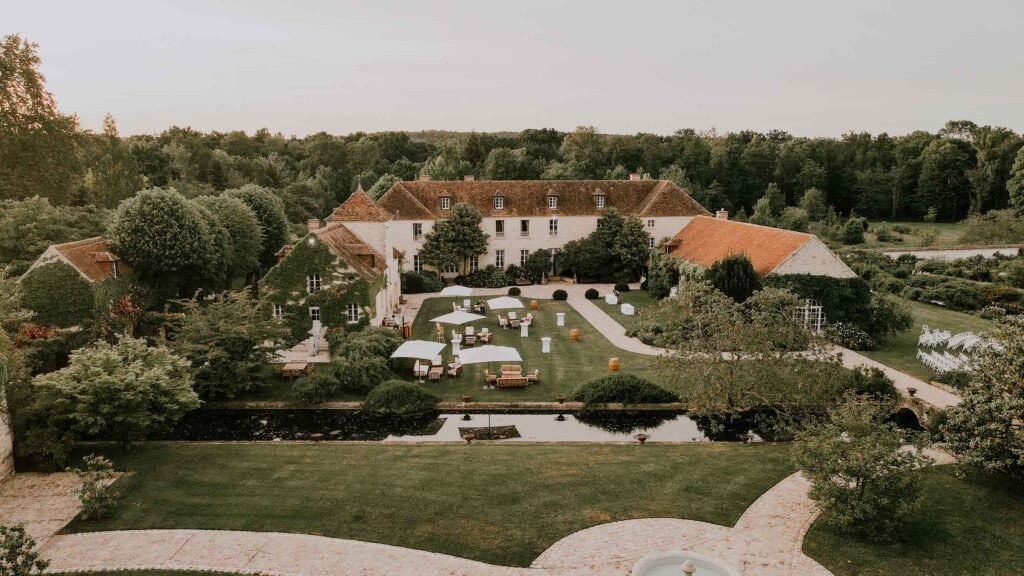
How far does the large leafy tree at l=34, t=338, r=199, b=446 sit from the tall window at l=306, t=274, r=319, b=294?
9611 mm

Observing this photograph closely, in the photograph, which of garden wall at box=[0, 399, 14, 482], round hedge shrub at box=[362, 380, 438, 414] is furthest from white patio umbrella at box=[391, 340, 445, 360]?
garden wall at box=[0, 399, 14, 482]

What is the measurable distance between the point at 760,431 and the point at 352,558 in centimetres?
1347

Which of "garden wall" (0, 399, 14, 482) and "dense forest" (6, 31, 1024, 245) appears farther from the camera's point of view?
"dense forest" (6, 31, 1024, 245)

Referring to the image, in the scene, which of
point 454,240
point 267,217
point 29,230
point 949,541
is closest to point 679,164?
point 454,240

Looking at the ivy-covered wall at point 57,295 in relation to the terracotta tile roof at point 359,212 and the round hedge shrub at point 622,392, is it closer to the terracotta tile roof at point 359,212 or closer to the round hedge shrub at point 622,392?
the terracotta tile roof at point 359,212

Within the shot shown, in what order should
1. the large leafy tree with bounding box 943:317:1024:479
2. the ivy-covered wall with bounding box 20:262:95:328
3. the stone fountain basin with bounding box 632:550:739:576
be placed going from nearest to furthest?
1. the stone fountain basin with bounding box 632:550:739:576
2. the large leafy tree with bounding box 943:317:1024:479
3. the ivy-covered wall with bounding box 20:262:95:328

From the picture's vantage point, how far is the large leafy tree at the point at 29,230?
2653cm

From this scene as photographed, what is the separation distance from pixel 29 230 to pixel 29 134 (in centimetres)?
847

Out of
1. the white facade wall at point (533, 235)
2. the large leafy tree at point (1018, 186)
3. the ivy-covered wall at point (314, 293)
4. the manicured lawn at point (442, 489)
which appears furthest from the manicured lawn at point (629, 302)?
the large leafy tree at point (1018, 186)

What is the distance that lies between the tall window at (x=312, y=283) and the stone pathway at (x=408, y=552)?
15263 mm

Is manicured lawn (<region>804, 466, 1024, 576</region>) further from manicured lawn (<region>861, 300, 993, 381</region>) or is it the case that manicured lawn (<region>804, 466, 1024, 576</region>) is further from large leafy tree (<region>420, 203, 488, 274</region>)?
large leafy tree (<region>420, 203, 488, 274</region>)

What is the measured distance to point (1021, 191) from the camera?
201 ft

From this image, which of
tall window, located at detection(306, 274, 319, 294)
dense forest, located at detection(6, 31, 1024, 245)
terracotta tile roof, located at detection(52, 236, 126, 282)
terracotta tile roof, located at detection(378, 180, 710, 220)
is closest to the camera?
terracotta tile roof, located at detection(52, 236, 126, 282)

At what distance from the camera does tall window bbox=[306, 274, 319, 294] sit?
89.2 ft
